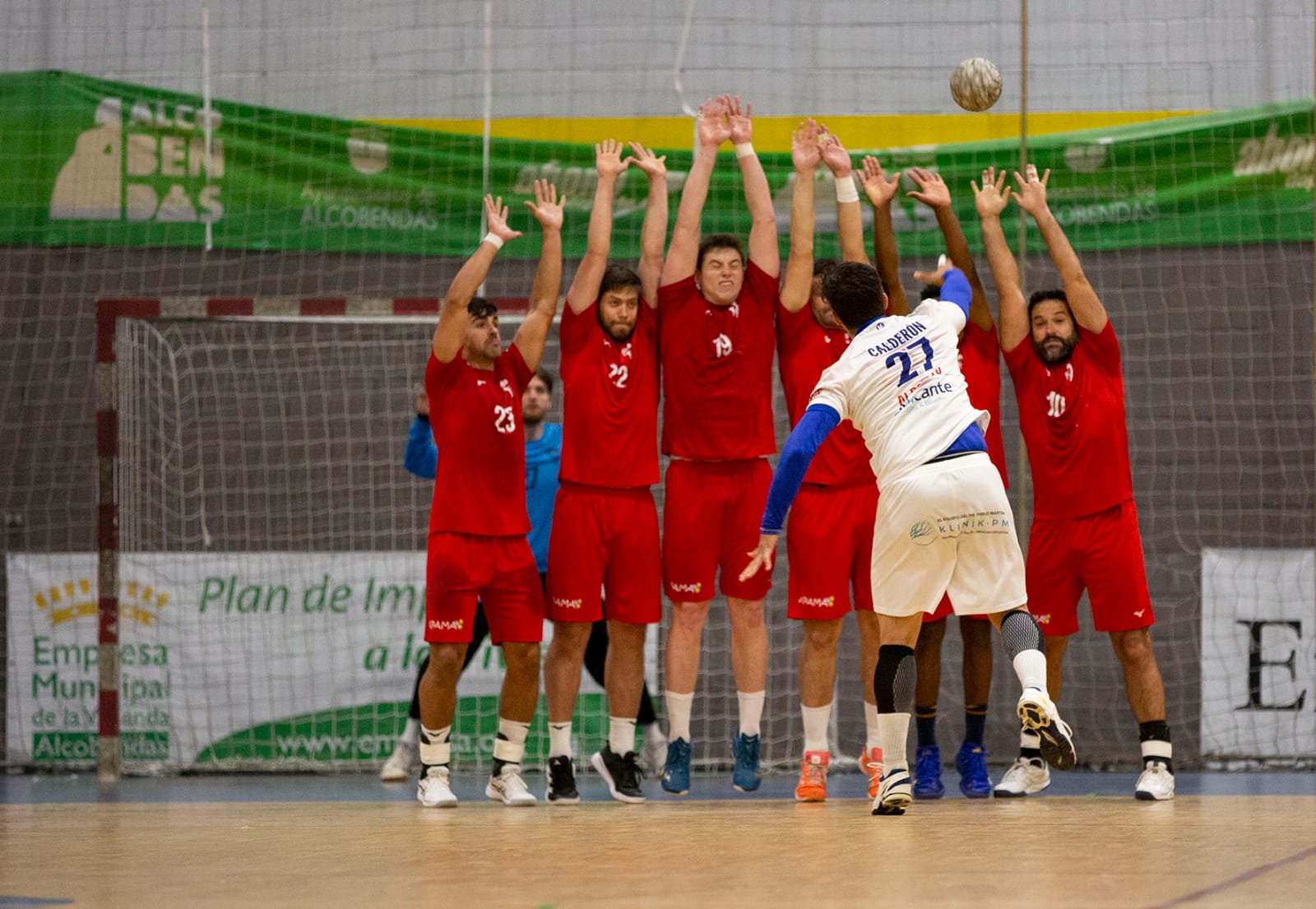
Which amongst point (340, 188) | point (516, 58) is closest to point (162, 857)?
point (340, 188)

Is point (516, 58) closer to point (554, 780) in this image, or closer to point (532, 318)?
point (532, 318)

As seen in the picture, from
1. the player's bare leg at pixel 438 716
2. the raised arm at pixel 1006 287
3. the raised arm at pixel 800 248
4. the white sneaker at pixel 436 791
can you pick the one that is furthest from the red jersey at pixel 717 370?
the white sneaker at pixel 436 791

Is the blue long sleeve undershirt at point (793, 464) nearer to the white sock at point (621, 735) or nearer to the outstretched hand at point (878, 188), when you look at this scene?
the white sock at point (621, 735)

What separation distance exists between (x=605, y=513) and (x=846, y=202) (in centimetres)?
187

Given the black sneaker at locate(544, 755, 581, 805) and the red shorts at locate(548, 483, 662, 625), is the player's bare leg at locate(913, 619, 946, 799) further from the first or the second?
the black sneaker at locate(544, 755, 581, 805)

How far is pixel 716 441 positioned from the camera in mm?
6863

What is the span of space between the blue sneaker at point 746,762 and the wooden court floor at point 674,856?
1.34 feet

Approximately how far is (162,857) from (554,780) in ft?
7.66

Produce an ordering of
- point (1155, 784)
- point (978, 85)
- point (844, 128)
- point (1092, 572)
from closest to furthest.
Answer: point (1155, 784) < point (1092, 572) < point (978, 85) < point (844, 128)

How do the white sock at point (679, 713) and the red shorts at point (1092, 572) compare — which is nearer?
the red shorts at point (1092, 572)

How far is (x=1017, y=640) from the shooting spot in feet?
17.8

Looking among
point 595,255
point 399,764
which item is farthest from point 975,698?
point 399,764

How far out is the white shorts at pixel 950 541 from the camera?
541 centimetres

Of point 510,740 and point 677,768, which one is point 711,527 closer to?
point 677,768
